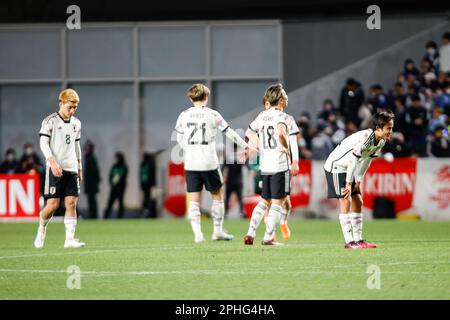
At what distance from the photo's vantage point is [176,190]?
93.8ft

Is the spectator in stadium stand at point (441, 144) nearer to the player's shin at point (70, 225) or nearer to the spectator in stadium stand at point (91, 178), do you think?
the spectator in stadium stand at point (91, 178)

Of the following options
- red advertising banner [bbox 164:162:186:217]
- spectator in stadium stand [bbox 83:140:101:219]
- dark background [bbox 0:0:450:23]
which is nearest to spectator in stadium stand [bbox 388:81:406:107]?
dark background [bbox 0:0:450:23]

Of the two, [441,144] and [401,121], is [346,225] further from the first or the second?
[401,121]

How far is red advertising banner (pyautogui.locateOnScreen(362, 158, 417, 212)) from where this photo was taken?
25016 millimetres

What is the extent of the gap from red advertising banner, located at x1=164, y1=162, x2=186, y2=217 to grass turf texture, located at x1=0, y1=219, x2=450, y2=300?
989cm

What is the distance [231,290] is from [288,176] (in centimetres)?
510

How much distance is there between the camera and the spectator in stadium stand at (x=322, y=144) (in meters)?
26.7

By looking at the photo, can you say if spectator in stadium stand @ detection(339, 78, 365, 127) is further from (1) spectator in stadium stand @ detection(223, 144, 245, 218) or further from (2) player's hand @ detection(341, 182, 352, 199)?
(2) player's hand @ detection(341, 182, 352, 199)

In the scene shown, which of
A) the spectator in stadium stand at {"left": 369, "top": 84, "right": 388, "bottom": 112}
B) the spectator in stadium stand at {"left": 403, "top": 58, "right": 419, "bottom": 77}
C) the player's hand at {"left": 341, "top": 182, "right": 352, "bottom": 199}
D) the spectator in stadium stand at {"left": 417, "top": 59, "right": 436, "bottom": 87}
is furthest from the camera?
the spectator in stadium stand at {"left": 403, "top": 58, "right": 419, "bottom": 77}

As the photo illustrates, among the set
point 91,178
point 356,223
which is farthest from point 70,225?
point 91,178

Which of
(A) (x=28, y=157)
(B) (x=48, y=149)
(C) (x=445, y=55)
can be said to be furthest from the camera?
(A) (x=28, y=157)

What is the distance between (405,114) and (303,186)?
3.14 m
